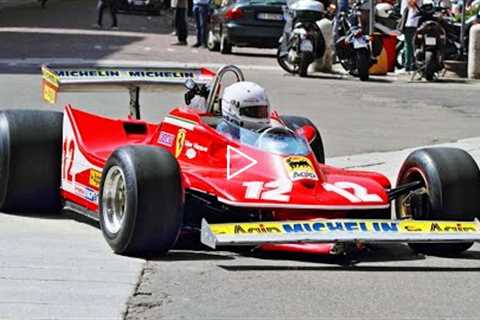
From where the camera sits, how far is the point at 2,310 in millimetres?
6887

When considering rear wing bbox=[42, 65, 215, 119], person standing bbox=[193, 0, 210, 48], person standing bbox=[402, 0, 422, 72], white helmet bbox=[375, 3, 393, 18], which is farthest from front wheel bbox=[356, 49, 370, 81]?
rear wing bbox=[42, 65, 215, 119]

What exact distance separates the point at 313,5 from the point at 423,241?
16.0 m

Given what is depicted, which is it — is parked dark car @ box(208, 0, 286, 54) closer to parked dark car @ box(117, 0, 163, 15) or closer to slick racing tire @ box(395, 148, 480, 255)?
parked dark car @ box(117, 0, 163, 15)

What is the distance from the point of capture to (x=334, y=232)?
8.29m

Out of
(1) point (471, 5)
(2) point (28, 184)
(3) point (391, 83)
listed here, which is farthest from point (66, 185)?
(1) point (471, 5)

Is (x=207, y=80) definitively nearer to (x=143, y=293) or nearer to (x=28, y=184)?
(x=28, y=184)

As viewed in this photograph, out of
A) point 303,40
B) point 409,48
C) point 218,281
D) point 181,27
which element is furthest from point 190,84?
point 181,27

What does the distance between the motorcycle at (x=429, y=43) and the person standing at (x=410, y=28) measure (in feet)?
0.59

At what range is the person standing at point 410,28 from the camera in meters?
24.3

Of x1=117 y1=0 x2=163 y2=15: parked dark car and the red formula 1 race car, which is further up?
the red formula 1 race car

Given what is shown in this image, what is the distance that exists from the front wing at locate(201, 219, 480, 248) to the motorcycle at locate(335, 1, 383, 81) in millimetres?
15021

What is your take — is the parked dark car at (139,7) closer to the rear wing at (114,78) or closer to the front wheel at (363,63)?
the front wheel at (363,63)

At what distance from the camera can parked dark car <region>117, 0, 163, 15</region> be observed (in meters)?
48.7

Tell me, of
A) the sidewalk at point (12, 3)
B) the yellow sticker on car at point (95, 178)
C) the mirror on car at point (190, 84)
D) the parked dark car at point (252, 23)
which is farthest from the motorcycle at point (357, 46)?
the sidewalk at point (12, 3)
